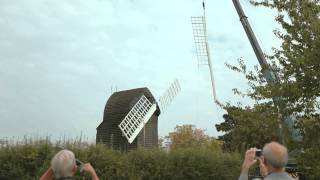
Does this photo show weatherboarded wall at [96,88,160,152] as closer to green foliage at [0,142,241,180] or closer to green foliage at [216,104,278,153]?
green foliage at [0,142,241,180]

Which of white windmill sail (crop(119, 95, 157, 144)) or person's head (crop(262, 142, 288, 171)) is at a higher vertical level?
white windmill sail (crop(119, 95, 157, 144))

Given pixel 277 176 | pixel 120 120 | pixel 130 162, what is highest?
pixel 120 120

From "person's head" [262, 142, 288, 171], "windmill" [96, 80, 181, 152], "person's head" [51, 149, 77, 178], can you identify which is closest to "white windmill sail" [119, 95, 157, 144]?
"windmill" [96, 80, 181, 152]

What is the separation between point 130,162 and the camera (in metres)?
16.5

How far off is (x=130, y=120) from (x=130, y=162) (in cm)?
2130

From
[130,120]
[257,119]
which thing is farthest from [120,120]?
[257,119]

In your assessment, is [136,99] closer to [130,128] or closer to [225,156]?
[130,128]

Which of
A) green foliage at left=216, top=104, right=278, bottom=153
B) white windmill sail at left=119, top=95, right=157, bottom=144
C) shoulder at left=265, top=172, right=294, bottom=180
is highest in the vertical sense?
white windmill sail at left=119, top=95, right=157, bottom=144

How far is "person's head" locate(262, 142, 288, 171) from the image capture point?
488 centimetres

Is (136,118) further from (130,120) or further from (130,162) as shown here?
(130,162)

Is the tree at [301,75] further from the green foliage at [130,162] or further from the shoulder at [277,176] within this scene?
the shoulder at [277,176]

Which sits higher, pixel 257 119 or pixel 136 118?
pixel 136 118

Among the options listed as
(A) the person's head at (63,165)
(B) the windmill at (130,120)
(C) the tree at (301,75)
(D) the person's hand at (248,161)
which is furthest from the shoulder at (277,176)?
(B) the windmill at (130,120)

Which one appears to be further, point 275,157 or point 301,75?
point 301,75
